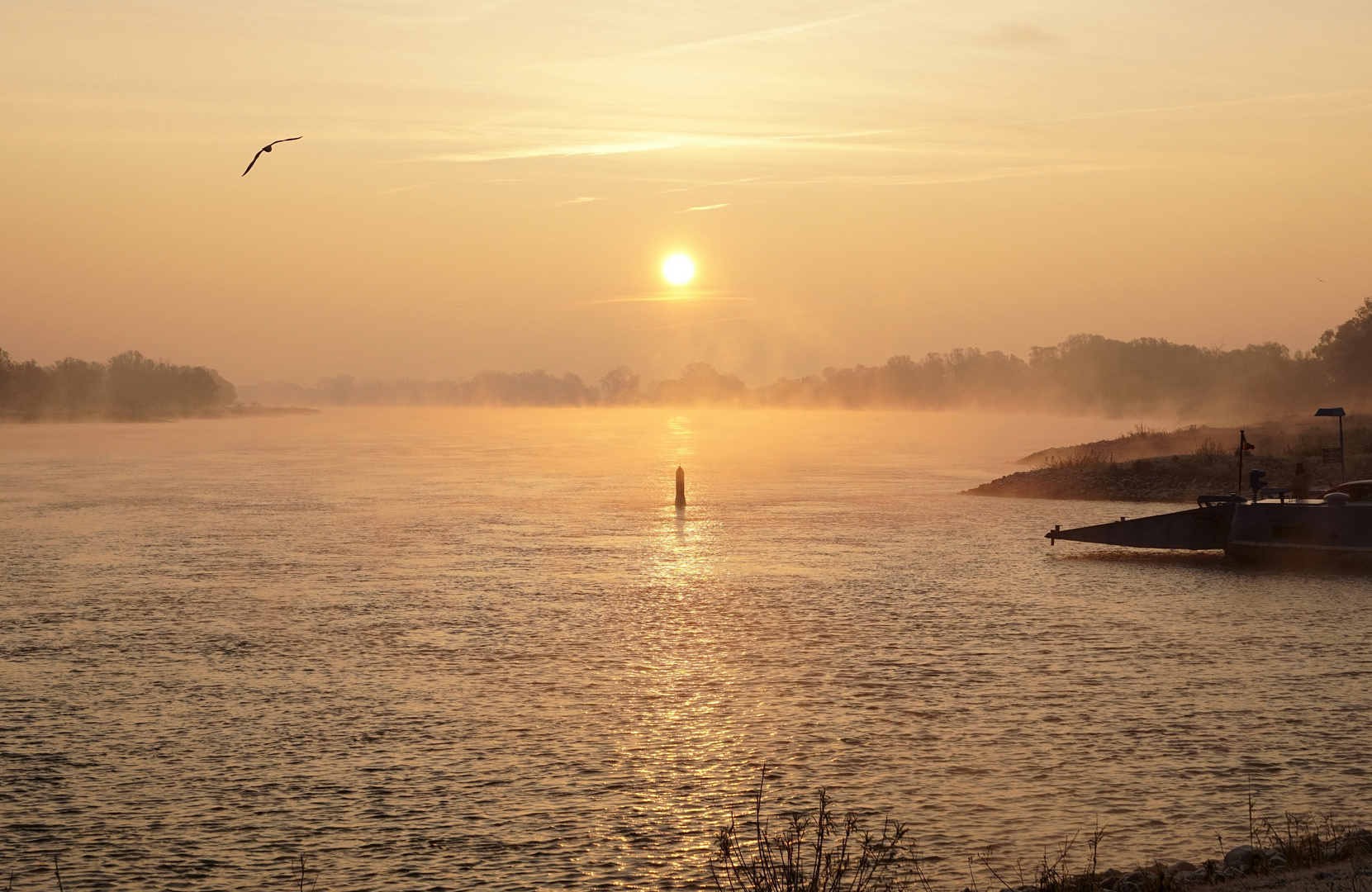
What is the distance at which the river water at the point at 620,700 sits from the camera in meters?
18.0

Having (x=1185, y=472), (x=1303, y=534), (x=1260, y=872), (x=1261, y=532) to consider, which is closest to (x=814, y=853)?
(x=1260, y=872)

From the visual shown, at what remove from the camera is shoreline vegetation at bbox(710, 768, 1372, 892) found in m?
14.3

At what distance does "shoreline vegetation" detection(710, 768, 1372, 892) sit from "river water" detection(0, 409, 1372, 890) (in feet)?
1.35

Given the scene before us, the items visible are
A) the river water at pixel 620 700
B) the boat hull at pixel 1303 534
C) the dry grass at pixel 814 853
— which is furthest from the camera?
the boat hull at pixel 1303 534

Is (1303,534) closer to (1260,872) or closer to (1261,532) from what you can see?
(1261,532)

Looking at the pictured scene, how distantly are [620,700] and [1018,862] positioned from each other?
11036 millimetres

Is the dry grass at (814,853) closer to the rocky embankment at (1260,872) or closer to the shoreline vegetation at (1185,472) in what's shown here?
the rocky embankment at (1260,872)

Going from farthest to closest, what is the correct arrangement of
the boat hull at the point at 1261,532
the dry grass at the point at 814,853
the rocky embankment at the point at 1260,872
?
the boat hull at the point at 1261,532, the dry grass at the point at 814,853, the rocky embankment at the point at 1260,872

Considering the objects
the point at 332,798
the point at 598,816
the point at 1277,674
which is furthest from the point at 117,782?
the point at 1277,674

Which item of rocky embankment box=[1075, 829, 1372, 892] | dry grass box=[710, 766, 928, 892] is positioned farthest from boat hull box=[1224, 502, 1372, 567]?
dry grass box=[710, 766, 928, 892]

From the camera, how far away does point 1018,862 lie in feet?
55.1

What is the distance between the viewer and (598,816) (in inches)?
742

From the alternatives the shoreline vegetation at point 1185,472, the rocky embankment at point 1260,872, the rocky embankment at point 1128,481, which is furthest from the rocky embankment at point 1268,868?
the rocky embankment at point 1128,481

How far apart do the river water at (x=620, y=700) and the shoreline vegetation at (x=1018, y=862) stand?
0.41 metres
